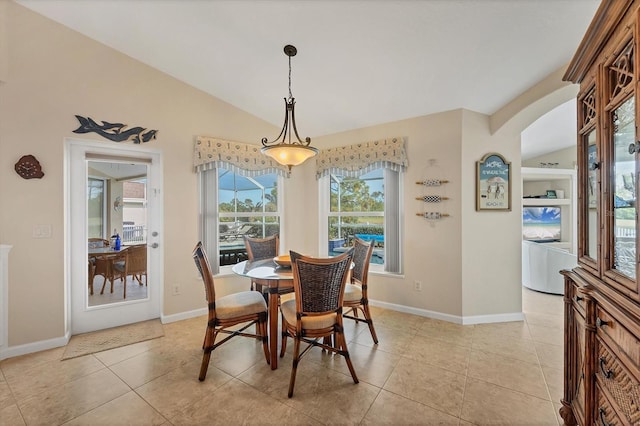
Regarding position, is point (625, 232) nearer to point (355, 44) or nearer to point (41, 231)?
point (355, 44)

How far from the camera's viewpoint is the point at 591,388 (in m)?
1.31

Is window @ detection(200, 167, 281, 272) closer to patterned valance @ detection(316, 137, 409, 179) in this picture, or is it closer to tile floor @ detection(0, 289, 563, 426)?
patterned valance @ detection(316, 137, 409, 179)

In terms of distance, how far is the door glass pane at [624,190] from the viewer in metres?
1.10

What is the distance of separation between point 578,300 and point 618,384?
52 cm

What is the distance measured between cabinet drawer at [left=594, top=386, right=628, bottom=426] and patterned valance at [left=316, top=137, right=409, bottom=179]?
278cm

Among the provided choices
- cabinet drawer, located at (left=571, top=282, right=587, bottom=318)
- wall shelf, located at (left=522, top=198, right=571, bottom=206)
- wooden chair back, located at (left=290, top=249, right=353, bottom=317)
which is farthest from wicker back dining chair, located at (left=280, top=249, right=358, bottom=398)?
wall shelf, located at (left=522, top=198, right=571, bottom=206)

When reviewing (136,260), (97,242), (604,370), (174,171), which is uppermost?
(174,171)

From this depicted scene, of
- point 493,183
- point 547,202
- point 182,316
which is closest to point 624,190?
point 493,183

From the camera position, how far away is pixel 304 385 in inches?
83.0

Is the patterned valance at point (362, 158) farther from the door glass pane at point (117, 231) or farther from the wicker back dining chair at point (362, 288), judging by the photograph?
the door glass pane at point (117, 231)

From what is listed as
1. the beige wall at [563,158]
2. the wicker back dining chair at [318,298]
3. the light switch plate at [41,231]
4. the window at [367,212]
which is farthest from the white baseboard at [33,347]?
the beige wall at [563,158]

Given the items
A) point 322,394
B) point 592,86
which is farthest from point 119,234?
point 592,86

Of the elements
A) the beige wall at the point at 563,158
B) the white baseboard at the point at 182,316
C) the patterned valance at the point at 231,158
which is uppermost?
the beige wall at the point at 563,158

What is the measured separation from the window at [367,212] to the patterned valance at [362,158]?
16 centimetres
